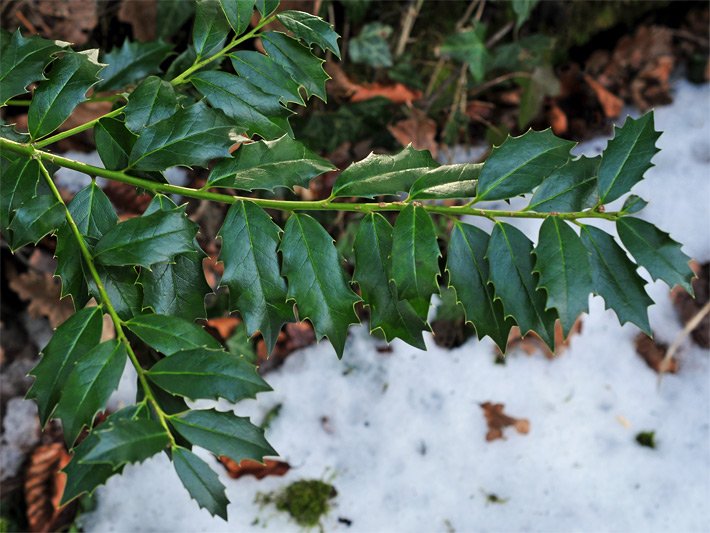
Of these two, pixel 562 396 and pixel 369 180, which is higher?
pixel 369 180

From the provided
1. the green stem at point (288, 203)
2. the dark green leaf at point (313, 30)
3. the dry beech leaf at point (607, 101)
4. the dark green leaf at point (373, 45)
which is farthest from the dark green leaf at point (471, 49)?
the green stem at point (288, 203)

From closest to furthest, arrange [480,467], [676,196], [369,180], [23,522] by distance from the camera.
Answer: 1. [369,180]
2. [23,522]
3. [480,467]
4. [676,196]

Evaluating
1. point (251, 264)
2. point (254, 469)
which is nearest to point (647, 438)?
point (254, 469)

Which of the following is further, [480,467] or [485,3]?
[485,3]

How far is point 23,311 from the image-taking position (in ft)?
6.25

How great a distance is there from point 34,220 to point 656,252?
80cm

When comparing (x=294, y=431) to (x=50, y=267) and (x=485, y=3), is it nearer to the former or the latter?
(x=50, y=267)

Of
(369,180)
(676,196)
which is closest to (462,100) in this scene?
(676,196)

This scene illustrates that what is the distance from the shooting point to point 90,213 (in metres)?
0.96

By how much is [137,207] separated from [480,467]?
46.7 inches

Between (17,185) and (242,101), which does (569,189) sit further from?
(17,185)

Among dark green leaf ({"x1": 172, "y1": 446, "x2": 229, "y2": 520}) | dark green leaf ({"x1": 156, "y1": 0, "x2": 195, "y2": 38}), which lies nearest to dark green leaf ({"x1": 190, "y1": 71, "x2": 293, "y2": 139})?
dark green leaf ({"x1": 172, "y1": 446, "x2": 229, "y2": 520})

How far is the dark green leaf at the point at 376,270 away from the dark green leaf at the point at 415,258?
1.5 inches

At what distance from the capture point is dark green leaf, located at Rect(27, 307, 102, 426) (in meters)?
0.86
